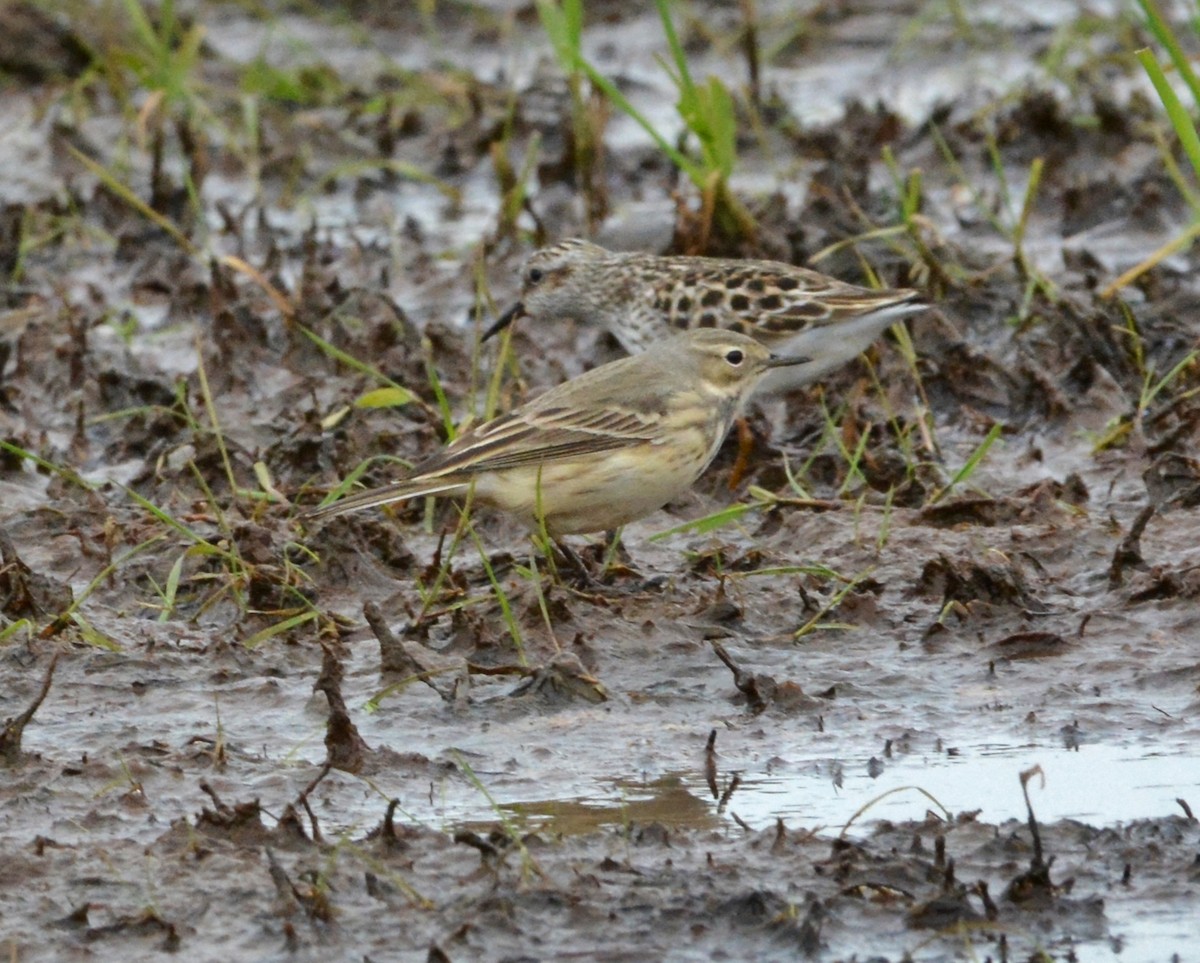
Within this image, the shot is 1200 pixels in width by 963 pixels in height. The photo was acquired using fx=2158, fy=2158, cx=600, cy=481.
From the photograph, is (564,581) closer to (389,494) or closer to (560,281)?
(389,494)

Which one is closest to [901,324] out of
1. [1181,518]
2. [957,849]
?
[1181,518]

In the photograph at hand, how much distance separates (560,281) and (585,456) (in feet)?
10.1

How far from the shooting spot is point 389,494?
23.9 feet

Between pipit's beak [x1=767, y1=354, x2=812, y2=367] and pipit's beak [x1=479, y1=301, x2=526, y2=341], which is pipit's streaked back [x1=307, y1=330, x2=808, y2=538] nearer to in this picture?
pipit's beak [x1=767, y1=354, x2=812, y2=367]

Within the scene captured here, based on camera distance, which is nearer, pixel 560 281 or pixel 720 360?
pixel 720 360

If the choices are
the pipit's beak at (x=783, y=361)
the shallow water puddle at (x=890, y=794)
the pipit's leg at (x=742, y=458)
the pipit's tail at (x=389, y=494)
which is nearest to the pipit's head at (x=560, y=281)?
the pipit's leg at (x=742, y=458)

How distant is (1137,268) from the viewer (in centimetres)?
1034

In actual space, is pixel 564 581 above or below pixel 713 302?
below

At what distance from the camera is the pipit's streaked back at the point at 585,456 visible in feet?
24.3

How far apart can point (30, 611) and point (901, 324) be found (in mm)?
4217

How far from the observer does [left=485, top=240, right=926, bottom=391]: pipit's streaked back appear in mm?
9094

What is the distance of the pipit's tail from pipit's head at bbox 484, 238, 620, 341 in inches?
112

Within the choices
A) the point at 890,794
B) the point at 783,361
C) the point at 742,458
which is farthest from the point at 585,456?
the point at 890,794

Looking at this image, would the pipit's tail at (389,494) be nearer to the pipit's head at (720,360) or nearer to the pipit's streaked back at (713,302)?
the pipit's head at (720,360)
